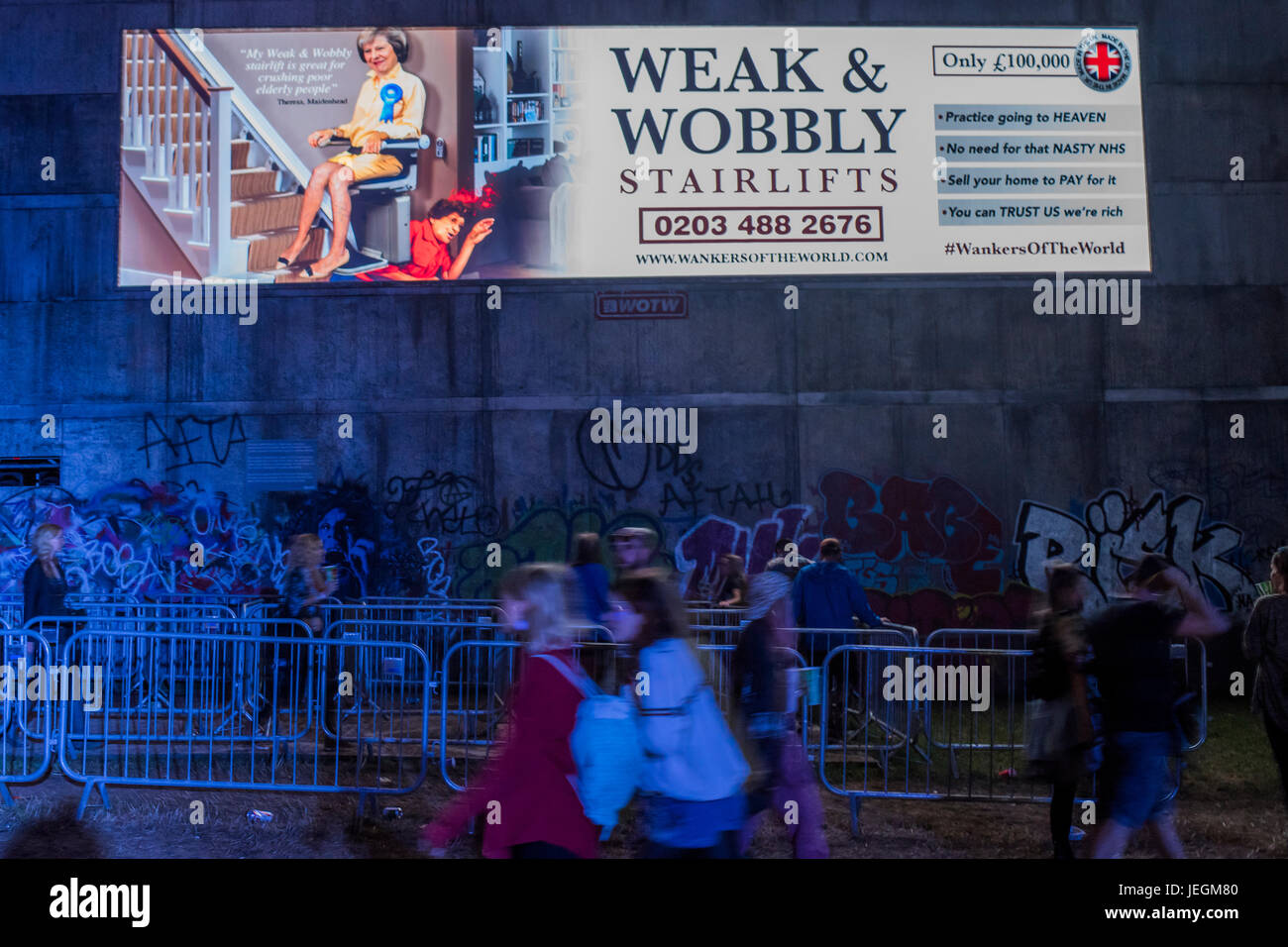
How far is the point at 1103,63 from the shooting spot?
14219 mm

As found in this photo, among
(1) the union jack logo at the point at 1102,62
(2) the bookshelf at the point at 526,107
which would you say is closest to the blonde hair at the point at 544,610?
(2) the bookshelf at the point at 526,107

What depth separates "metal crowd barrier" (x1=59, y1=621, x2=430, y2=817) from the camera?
7230 mm

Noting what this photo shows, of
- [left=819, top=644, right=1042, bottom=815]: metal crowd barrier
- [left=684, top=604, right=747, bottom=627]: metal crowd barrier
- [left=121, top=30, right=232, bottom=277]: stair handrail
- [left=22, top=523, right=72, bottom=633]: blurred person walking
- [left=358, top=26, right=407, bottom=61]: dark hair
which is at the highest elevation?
[left=358, top=26, right=407, bottom=61]: dark hair

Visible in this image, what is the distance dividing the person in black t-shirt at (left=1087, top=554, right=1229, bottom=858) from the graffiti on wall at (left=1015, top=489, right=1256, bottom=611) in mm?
8860

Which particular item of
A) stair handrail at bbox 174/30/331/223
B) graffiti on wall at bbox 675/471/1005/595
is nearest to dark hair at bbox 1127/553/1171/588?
graffiti on wall at bbox 675/471/1005/595

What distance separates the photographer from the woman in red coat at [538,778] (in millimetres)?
3961

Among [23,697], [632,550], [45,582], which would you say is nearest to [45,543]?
[45,582]

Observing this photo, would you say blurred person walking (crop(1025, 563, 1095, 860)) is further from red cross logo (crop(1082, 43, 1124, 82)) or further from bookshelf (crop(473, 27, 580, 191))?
red cross logo (crop(1082, 43, 1124, 82))

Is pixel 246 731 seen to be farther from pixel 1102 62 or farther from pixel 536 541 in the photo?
pixel 1102 62

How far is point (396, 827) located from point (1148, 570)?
5.19 m

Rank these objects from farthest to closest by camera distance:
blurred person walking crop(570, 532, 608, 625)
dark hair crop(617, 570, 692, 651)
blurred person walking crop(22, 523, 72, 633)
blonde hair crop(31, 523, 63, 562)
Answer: blonde hair crop(31, 523, 63, 562) → blurred person walking crop(22, 523, 72, 633) → blurred person walking crop(570, 532, 608, 625) → dark hair crop(617, 570, 692, 651)

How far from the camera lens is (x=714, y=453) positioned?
13852mm

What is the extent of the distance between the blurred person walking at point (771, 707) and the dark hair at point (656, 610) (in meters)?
0.96

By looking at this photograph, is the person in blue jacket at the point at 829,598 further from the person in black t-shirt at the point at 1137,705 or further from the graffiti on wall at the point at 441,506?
the graffiti on wall at the point at 441,506
